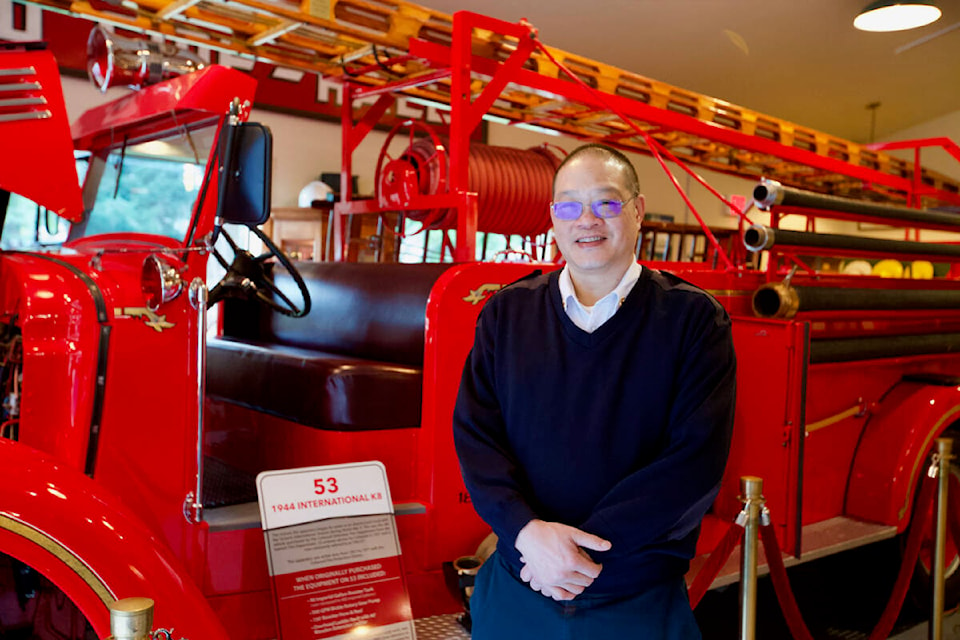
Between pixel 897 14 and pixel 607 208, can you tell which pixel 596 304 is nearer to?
pixel 607 208

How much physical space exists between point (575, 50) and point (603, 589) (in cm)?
818

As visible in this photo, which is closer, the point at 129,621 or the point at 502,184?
the point at 129,621

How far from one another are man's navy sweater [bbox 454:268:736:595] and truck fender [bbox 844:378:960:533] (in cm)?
191

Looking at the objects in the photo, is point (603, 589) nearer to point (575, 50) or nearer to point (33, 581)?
point (33, 581)

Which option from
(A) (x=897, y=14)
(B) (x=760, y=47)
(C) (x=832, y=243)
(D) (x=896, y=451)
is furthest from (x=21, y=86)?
(B) (x=760, y=47)

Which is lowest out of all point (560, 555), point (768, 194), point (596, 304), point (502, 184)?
point (560, 555)

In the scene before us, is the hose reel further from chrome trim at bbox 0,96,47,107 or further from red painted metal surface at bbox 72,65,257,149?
chrome trim at bbox 0,96,47,107

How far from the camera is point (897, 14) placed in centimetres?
709

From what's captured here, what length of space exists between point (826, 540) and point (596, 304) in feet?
6.26

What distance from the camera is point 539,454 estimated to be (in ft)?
5.00

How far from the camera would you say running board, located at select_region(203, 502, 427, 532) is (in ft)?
7.13

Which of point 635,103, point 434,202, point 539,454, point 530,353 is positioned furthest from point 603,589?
point 635,103

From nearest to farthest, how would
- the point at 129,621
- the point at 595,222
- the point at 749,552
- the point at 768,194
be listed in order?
the point at 129,621
the point at 595,222
the point at 749,552
the point at 768,194

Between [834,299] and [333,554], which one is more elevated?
[834,299]
